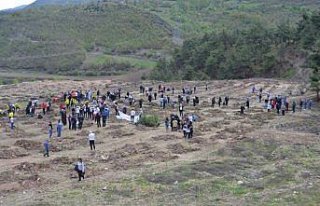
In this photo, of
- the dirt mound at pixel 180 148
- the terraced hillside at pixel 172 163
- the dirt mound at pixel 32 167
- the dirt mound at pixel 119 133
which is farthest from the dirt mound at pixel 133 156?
the dirt mound at pixel 119 133

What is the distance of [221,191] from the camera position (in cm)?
2184

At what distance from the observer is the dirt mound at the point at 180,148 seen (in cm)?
3056

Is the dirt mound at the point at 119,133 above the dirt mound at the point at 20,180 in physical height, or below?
above

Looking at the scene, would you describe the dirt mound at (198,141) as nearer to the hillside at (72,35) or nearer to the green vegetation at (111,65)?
the green vegetation at (111,65)

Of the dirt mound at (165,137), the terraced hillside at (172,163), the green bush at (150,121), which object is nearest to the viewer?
the terraced hillside at (172,163)

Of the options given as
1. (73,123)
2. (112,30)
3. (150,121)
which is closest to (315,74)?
(150,121)

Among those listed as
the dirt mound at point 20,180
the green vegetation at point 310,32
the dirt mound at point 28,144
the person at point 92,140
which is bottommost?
the dirt mound at point 20,180

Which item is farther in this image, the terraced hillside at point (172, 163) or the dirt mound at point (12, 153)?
the dirt mound at point (12, 153)

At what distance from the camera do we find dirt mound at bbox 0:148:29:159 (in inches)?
1162

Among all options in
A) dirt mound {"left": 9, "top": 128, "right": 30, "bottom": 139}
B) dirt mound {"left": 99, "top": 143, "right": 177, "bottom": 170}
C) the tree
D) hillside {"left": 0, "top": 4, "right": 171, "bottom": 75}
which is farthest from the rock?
hillside {"left": 0, "top": 4, "right": 171, "bottom": 75}

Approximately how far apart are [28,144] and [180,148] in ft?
28.6

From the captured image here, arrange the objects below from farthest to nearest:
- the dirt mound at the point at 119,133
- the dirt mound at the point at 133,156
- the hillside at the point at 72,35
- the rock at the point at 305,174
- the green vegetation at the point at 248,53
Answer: the hillside at the point at 72,35
the green vegetation at the point at 248,53
the dirt mound at the point at 119,133
the dirt mound at the point at 133,156
the rock at the point at 305,174

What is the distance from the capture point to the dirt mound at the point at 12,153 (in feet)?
96.9

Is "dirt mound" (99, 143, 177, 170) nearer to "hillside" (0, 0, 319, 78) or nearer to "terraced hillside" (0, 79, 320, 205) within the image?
"terraced hillside" (0, 79, 320, 205)
